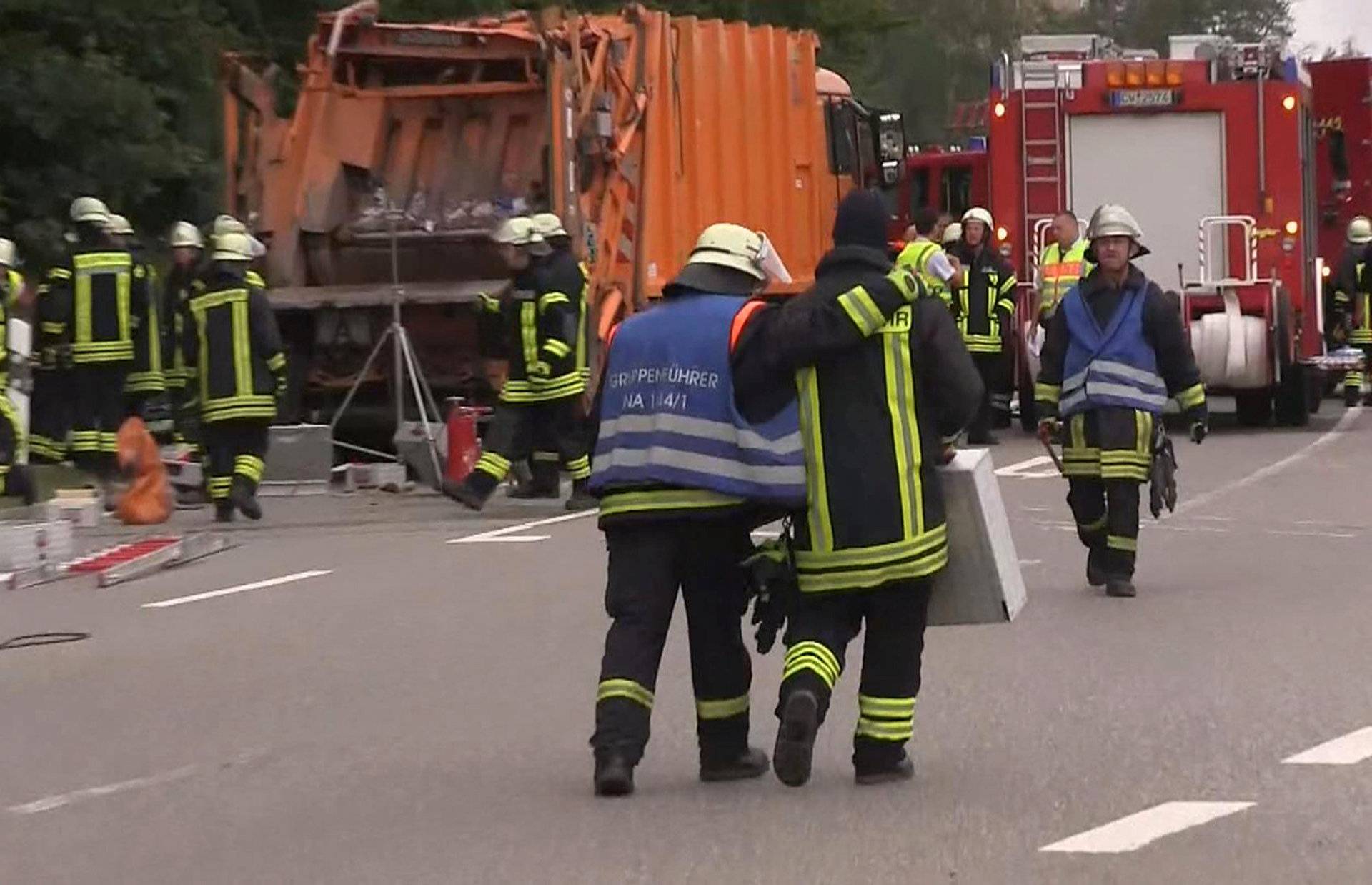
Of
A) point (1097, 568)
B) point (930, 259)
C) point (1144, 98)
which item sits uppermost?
point (1144, 98)

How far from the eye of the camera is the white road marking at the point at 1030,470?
20027mm

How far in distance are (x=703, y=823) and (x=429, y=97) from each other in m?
13.3

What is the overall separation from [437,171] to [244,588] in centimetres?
671

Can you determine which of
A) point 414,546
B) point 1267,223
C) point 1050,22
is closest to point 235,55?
point 414,546

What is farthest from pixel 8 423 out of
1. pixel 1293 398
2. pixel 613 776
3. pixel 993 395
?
pixel 1293 398

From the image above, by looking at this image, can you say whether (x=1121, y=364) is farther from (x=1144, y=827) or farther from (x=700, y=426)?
(x=1144, y=827)

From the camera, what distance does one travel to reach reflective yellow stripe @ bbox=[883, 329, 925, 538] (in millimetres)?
8461

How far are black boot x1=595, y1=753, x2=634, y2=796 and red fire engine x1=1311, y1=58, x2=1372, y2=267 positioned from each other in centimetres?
2140

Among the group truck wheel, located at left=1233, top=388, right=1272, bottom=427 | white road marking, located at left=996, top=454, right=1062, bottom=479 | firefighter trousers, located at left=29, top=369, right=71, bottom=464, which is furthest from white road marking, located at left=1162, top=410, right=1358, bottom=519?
firefighter trousers, located at left=29, top=369, right=71, bottom=464

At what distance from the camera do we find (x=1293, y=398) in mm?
24578

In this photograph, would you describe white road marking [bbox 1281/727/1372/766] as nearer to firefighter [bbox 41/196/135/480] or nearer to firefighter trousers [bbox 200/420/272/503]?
firefighter trousers [bbox 200/420/272/503]

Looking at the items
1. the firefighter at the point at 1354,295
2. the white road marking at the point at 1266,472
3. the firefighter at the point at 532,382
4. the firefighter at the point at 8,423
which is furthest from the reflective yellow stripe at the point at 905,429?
the firefighter at the point at 1354,295

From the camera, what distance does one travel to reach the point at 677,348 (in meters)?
8.55

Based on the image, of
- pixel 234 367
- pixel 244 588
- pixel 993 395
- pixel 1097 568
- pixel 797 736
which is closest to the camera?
pixel 797 736
